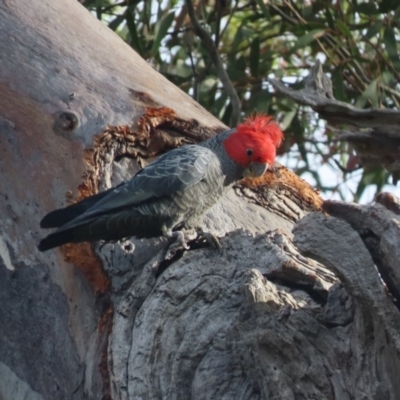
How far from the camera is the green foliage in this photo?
13.9 ft

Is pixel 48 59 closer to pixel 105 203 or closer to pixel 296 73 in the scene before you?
pixel 105 203

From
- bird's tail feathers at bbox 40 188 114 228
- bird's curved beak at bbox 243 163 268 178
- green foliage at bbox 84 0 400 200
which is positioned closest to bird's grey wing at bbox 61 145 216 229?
bird's tail feathers at bbox 40 188 114 228

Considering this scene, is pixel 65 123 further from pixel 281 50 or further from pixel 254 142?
pixel 281 50

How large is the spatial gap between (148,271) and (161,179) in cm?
43

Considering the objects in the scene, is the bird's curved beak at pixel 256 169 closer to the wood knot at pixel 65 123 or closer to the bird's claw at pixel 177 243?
the bird's claw at pixel 177 243

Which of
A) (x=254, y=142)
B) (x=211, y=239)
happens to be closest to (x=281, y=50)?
(x=254, y=142)

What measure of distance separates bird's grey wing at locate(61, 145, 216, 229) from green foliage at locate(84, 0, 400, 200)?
1331 millimetres

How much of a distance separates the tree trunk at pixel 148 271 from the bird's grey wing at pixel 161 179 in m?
0.09

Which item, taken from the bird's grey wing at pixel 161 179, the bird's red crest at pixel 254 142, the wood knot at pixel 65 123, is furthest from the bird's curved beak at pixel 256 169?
the wood knot at pixel 65 123

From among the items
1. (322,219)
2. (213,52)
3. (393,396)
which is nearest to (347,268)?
(322,219)

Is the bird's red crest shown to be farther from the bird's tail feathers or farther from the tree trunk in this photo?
the bird's tail feathers

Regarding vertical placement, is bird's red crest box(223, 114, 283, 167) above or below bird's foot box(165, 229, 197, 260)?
above

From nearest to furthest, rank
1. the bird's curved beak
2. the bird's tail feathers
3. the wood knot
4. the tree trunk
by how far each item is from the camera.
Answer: the tree trunk, the bird's tail feathers, the wood knot, the bird's curved beak

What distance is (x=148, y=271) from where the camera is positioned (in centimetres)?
245
